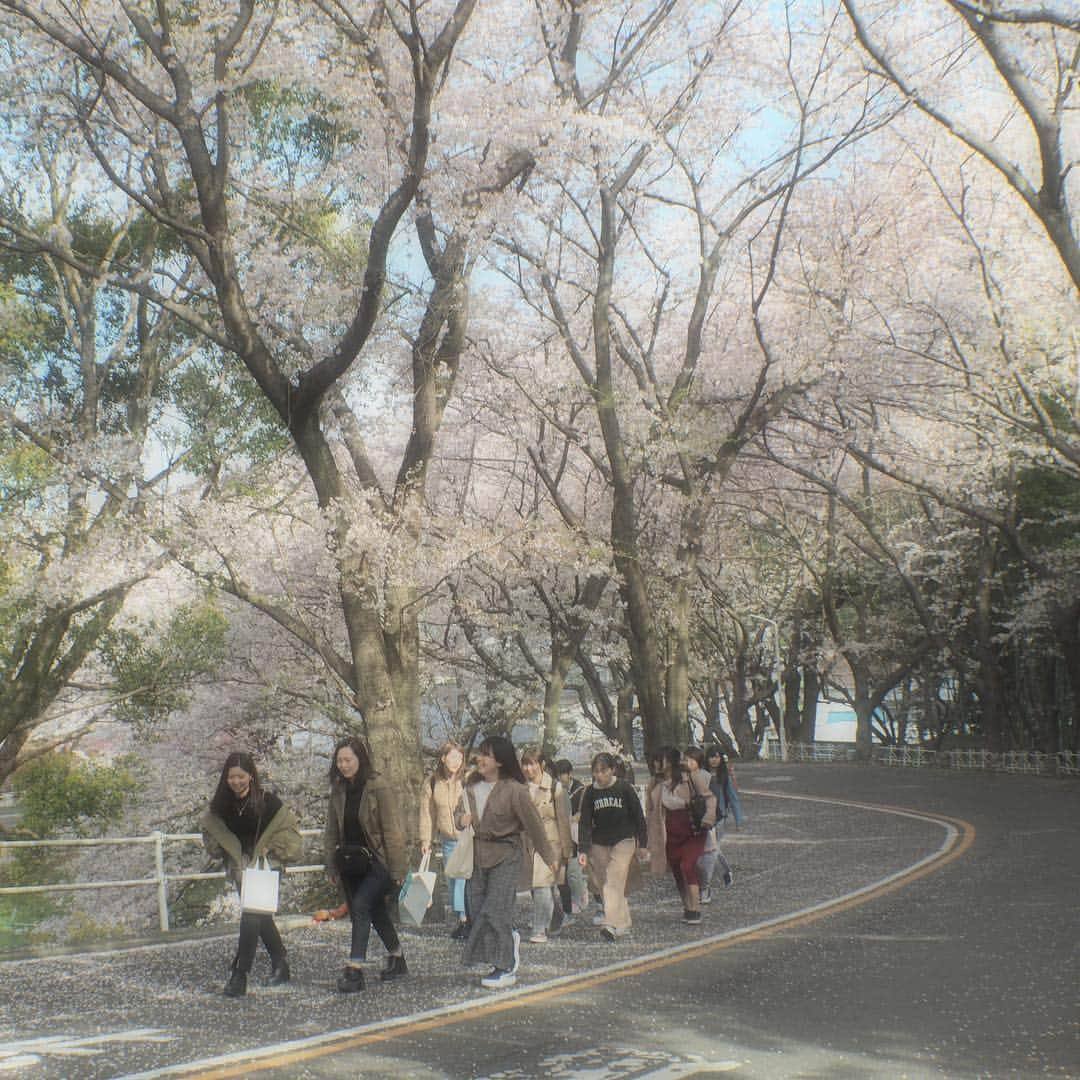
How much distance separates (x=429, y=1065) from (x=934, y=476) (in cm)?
2776

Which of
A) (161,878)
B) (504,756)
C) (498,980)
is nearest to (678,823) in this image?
(504,756)

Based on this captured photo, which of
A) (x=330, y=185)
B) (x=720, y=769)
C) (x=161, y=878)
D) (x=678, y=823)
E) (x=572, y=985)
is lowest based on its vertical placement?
(x=572, y=985)

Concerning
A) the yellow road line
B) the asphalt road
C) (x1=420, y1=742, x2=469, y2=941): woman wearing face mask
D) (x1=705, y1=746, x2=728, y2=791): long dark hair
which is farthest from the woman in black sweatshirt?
(x1=705, y1=746, x2=728, y2=791): long dark hair

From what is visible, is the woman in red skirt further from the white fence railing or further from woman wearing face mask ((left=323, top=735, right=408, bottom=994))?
the white fence railing

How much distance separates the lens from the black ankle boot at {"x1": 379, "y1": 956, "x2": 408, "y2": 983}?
8617mm

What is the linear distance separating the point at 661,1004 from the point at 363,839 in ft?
7.21

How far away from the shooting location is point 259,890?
8.12 metres

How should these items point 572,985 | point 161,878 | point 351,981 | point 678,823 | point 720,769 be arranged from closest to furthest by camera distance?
point 351,981, point 572,985, point 161,878, point 678,823, point 720,769

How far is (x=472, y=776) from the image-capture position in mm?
9422

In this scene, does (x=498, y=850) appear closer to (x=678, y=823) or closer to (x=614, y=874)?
(x=614, y=874)

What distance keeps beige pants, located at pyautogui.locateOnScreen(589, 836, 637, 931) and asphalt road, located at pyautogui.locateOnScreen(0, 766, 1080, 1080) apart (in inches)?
11.9

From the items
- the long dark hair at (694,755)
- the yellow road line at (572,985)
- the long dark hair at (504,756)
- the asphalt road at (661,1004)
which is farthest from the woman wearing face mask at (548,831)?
the long dark hair at (504,756)

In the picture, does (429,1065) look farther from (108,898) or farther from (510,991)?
(108,898)

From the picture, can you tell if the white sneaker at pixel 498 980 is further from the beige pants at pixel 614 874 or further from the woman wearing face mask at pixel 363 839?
the beige pants at pixel 614 874
